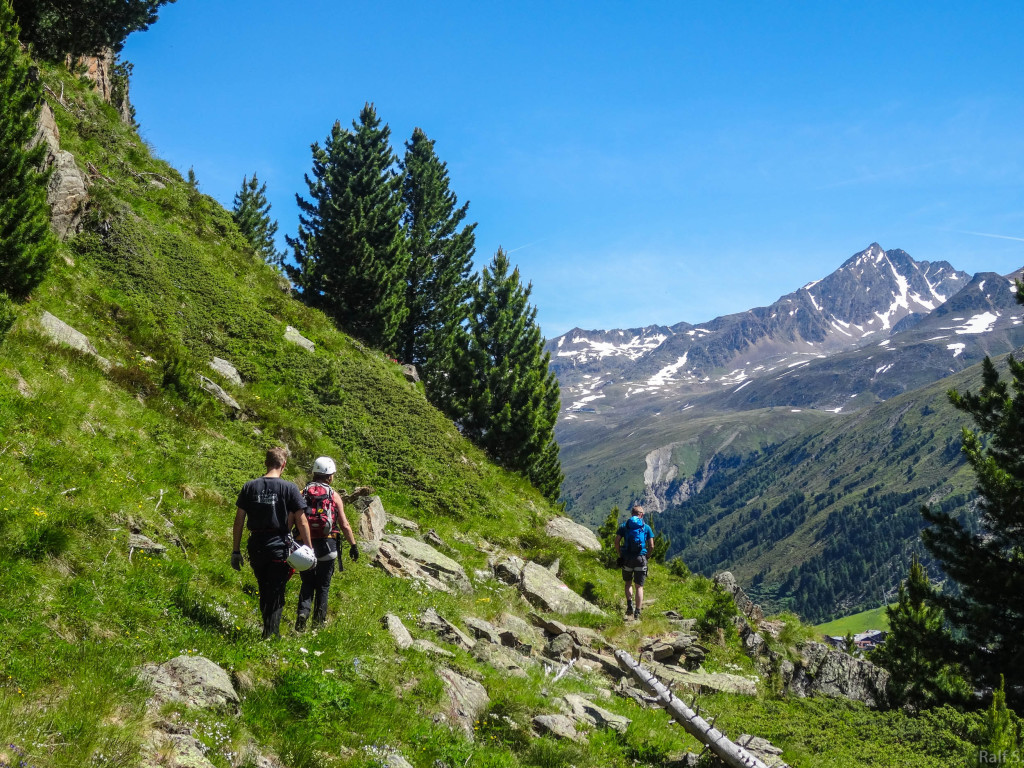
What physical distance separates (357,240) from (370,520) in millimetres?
26482

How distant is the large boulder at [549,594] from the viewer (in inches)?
680

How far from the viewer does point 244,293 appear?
2538 cm

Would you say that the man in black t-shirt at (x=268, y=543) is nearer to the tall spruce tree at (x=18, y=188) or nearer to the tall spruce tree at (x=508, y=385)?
the tall spruce tree at (x=18, y=188)

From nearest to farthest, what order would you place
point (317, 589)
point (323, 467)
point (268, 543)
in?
point (268, 543) → point (317, 589) → point (323, 467)

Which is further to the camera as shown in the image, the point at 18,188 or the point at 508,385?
the point at 508,385

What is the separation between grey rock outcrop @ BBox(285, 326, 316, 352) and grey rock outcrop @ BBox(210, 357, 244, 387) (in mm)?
3757

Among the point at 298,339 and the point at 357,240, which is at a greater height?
the point at 357,240

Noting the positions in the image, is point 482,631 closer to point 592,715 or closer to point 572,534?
point 592,715

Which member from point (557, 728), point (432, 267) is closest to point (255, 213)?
point (432, 267)

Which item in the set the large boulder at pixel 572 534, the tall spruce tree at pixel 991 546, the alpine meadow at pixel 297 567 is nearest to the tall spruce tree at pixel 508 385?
the alpine meadow at pixel 297 567

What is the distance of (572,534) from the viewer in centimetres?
2598

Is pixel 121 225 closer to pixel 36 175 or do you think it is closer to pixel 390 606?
pixel 36 175

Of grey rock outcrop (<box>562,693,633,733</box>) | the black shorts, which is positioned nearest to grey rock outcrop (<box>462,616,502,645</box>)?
grey rock outcrop (<box>562,693,633,733</box>)

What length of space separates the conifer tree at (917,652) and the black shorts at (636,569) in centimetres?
658
